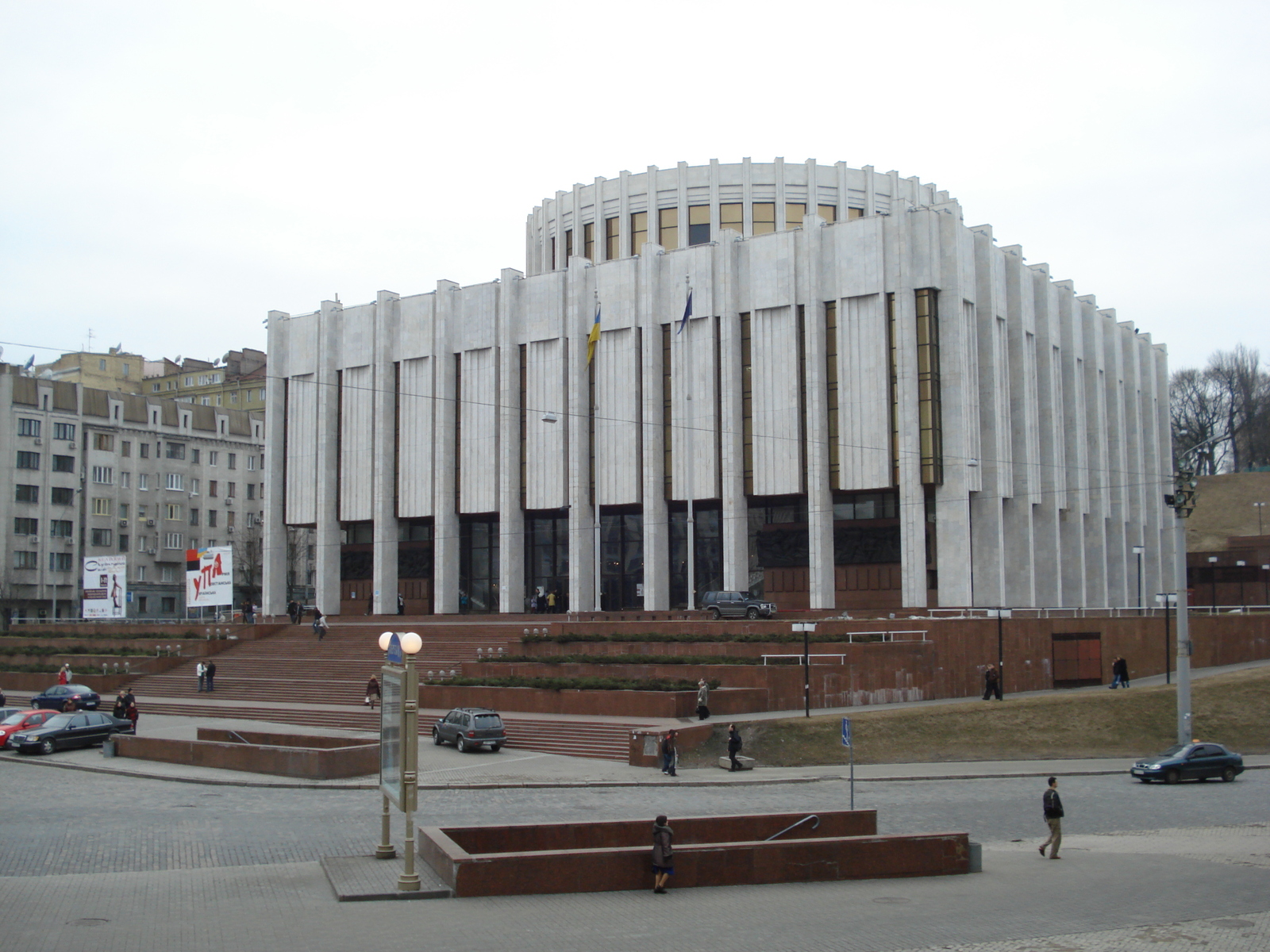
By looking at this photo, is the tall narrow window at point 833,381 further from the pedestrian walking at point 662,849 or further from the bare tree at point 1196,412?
the bare tree at point 1196,412

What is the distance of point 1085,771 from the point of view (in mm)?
32406

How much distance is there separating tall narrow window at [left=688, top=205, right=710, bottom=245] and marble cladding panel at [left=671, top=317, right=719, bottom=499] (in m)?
12.1

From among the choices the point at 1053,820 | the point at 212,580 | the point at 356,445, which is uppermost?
the point at 356,445

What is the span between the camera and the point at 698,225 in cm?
7175

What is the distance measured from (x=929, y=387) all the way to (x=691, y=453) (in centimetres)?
1228

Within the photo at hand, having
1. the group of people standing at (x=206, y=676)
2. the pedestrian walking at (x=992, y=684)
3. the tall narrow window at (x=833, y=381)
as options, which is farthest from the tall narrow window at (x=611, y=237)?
the pedestrian walking at (x=992, y=684)

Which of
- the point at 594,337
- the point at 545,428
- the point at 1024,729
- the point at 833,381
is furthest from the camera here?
the point at 545,428

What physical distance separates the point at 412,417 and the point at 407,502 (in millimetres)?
4835

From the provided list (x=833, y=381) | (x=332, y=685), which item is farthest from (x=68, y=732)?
(x=833, y=381)

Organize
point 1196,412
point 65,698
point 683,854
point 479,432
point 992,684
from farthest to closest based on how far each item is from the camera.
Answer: point 1196,412 < point 479,432 < point 65,698 < point 992,684 < point 683,854

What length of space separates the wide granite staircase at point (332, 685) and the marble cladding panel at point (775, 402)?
1469cm

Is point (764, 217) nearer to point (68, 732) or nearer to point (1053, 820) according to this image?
point (68, 732)

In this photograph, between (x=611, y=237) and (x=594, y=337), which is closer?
(x=594, y=337)

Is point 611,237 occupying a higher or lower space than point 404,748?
higher
